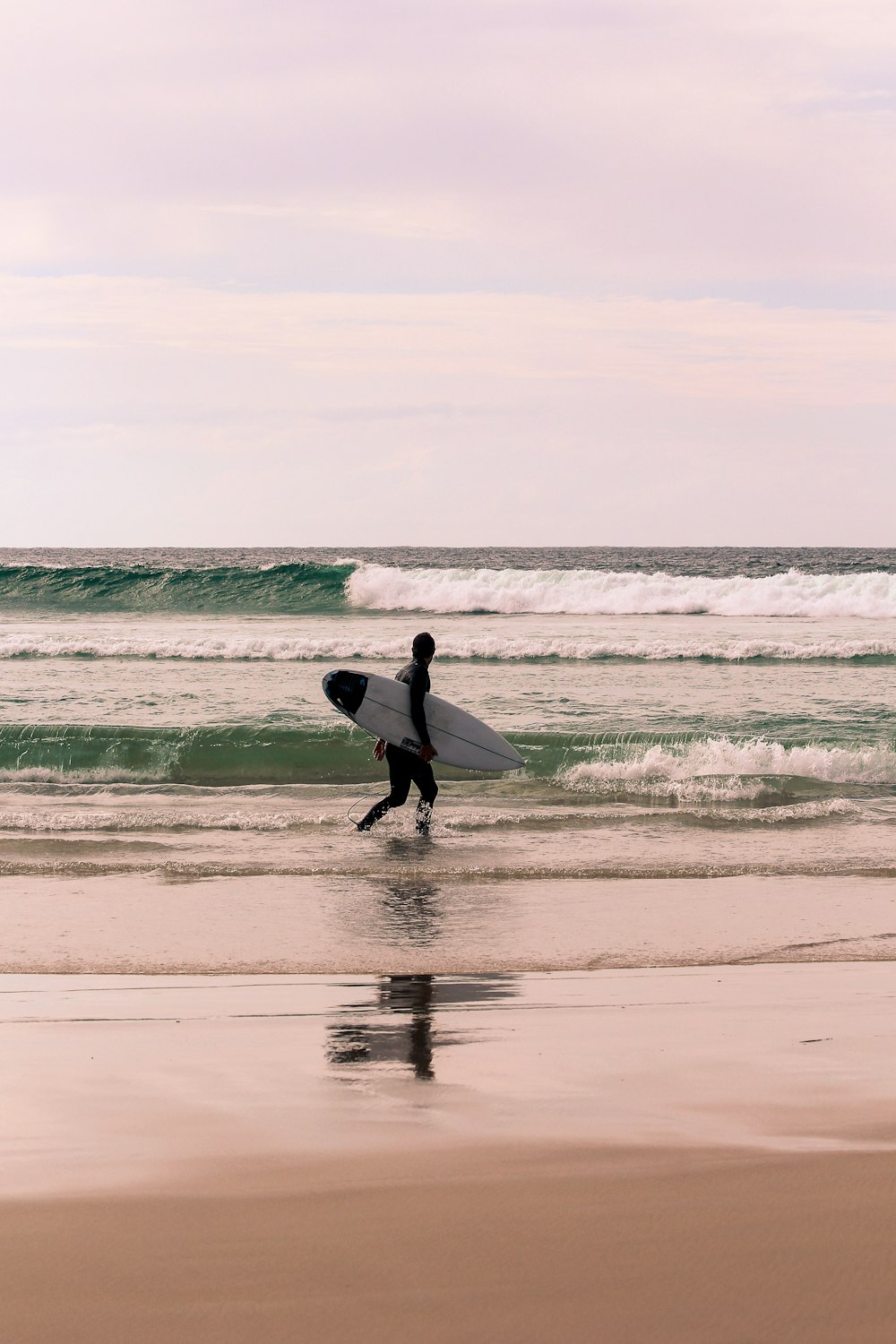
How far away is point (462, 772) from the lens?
12.2 meters

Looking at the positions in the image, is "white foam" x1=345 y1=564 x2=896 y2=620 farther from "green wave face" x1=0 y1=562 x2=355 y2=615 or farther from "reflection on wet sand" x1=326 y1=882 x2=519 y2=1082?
"reflection on wet sand" x1=326 y1=882 x2=519 y2=1082

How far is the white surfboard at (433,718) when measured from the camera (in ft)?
32.3

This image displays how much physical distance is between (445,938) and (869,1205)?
11.5 feet

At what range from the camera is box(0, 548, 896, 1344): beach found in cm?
248

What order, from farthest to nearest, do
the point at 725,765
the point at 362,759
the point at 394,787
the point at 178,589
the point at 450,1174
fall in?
1. the point at 178,589
2. the point at 362,759
3. the point at 725,765
4. the point at 394,787
5. the point at 450,1174

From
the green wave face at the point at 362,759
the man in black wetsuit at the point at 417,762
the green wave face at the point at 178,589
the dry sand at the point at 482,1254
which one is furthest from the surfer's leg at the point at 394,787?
the green wave face at the point at 178,589

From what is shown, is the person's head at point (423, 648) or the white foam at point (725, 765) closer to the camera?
the person's head at point (423, 648)

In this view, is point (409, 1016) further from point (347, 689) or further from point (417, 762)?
point (347, 689)

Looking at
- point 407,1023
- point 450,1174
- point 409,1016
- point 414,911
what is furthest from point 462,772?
point 450,1174

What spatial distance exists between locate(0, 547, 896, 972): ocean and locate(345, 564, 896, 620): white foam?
409 cm

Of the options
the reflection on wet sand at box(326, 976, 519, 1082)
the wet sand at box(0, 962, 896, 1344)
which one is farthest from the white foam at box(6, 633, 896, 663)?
the wet sand at box(0, 962, 896, 1344)

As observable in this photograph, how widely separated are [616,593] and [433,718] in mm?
23943

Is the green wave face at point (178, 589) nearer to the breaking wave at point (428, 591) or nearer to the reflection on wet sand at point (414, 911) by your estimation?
the breaking wave at point (428, 591)

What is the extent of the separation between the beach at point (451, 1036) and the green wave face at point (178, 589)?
20.2m
